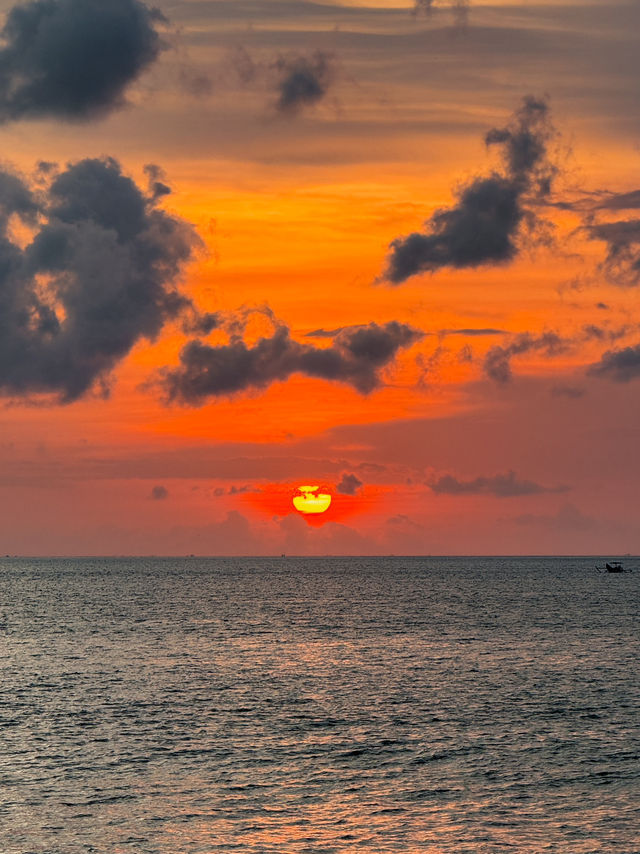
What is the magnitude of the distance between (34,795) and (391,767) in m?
21.8

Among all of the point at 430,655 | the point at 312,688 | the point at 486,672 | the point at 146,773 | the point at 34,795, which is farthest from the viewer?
the point at 430,655

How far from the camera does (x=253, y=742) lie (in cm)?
7062

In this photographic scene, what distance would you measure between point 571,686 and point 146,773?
49460 millimetres

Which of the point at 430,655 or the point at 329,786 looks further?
the point at 430,655

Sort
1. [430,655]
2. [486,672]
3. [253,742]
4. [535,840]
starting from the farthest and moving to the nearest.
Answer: [430,655] → [486,672] → [253,742] → [535,840]

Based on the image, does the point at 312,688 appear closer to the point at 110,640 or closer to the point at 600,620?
the point at 110,640

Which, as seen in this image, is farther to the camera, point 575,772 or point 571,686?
point 571,686

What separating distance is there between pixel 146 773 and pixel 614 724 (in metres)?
36.6

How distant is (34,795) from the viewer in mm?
56781

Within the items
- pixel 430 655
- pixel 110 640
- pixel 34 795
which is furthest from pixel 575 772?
pixel 110 640

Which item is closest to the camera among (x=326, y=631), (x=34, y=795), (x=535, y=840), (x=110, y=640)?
(x=535, y=840)

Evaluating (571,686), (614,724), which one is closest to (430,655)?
(571,686)

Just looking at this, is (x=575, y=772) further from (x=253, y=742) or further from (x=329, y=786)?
(x=253, y=742)

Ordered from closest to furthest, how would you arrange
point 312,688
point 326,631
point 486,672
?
1. point 312,688
2. point 486,672
3. point 326,631
